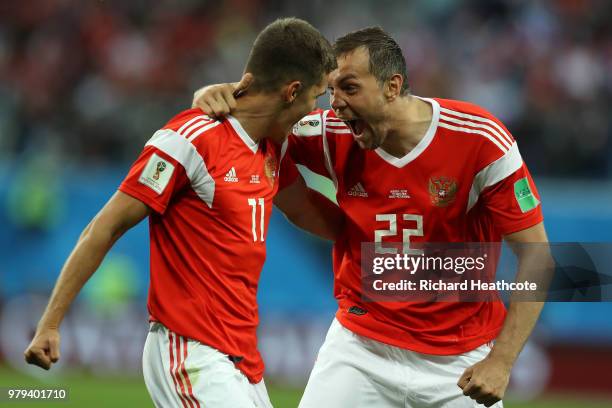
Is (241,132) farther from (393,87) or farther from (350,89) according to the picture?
(393,87)

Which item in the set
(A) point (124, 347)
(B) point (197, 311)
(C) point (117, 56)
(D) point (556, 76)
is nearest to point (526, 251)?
(B) point (197, 311)

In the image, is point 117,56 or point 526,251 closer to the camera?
point 526,251

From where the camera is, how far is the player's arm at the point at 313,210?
17.2 ft

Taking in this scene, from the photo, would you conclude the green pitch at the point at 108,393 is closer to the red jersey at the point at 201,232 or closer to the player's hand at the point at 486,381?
the player's hand at the point at 486,381

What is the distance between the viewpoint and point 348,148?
5.07 metres

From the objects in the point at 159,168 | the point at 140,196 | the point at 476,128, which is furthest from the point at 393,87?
the point at 140,196

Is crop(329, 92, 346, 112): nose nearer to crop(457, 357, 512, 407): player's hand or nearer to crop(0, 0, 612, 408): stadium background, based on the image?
crop(457, 357, 512, 407): player's hand

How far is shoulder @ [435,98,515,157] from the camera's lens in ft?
15.6

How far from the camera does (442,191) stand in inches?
192

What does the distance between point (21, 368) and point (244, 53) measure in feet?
14.4

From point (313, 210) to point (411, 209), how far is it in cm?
57

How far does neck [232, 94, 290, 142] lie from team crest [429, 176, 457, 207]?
31.9 inches

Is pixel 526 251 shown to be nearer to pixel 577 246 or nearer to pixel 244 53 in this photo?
pixel 577 246

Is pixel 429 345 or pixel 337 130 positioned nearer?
pixel 429 345
